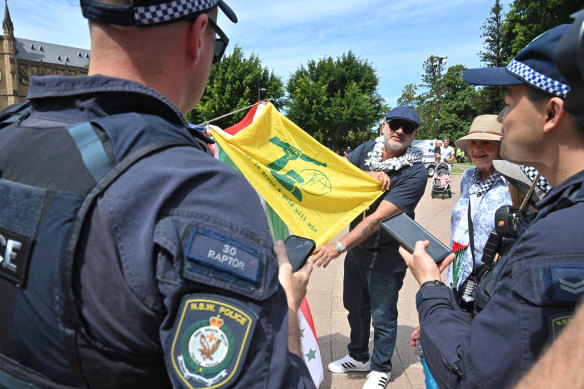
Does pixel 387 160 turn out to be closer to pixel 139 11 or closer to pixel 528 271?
pixel 528 271

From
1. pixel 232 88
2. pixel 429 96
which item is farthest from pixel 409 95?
pixel 232 88

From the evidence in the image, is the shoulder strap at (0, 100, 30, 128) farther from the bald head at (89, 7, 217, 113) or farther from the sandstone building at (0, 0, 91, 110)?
the sandstone building at (0, 0, 91, 110)

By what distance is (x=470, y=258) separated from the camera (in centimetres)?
302

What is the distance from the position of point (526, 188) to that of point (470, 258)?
668mm

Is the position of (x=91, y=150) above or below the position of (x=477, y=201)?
above

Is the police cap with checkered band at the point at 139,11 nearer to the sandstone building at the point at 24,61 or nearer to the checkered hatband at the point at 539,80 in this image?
the checkered hatband at the point at 539,80

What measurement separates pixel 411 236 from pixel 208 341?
5.08 ft

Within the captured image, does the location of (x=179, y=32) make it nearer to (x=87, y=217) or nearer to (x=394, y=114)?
(x=87, y=217)

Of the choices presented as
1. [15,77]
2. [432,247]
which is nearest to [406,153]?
[432,247]

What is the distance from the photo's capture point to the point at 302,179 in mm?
4035

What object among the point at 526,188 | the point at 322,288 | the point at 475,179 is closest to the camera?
the point at 526,188

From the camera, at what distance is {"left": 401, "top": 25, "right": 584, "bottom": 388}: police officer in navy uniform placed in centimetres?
111

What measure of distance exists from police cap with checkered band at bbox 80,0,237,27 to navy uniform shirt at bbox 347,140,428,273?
2.84m

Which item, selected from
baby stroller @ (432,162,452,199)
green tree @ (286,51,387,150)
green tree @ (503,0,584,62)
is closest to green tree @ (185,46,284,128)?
green tree @ (286,51,387,150)
